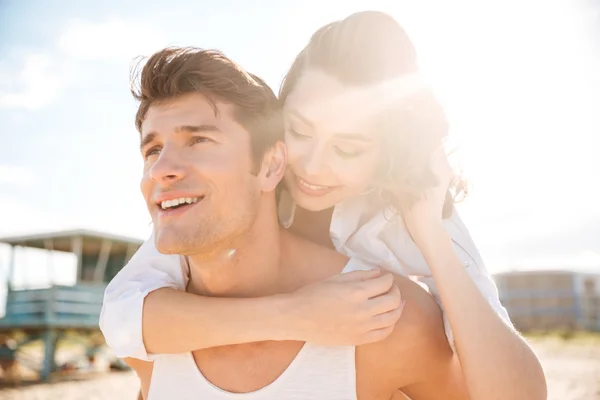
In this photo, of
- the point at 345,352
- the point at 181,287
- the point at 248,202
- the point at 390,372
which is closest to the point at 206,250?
the point at 248,202

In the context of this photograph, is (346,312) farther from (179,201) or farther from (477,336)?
(179,201)

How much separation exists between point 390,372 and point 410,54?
1.74 m

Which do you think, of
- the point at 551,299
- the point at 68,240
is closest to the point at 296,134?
the point at 68,240

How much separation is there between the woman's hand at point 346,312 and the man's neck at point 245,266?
386 mm

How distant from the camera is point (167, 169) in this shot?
276cm

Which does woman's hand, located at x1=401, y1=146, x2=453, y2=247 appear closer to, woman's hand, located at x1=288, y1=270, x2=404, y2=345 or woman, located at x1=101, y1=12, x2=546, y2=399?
woman, located at x1=101, y1=12, x2=546, y2=399

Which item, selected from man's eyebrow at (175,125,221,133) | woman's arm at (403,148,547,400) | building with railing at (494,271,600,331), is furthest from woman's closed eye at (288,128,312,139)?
building with railing at (494,271,600,331)

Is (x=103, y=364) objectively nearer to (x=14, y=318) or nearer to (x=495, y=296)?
(x=14, y=318)

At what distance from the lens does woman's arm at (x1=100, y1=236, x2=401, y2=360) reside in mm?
2621

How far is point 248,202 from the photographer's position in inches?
118

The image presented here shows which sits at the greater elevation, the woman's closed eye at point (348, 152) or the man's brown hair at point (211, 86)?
the man's brown hair at point (211, 86)

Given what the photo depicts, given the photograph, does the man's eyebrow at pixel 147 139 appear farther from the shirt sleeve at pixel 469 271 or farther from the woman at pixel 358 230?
the shirt sleeve at pixel 469 271

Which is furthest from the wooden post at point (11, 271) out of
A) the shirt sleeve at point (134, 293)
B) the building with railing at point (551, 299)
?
the building with railing at point (551, 299)

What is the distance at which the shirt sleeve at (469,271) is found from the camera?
9.45 ft
